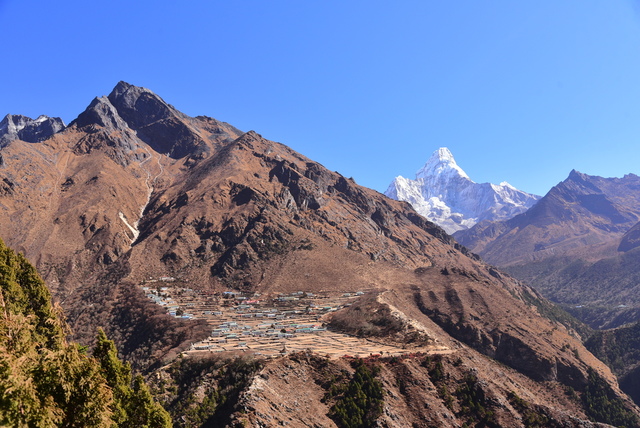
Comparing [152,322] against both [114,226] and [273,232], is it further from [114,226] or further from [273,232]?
[114,226]

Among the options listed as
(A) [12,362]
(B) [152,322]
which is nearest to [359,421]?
(A) [12,362]

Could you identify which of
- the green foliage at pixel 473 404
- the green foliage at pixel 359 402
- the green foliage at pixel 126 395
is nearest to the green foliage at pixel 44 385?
the green foliage at pixel 126 395

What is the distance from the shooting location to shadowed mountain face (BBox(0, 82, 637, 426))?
320 feet

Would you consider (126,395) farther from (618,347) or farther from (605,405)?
(618,347)

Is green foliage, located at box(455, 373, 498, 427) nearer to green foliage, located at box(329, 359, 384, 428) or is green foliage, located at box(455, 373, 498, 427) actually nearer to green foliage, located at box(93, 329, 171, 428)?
green foliage, located at box(329, 359, 384, 428)

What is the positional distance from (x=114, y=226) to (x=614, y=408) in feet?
550

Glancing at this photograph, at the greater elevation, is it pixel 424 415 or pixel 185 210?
pixel 185 210

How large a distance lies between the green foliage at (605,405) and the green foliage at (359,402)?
60.2 metres

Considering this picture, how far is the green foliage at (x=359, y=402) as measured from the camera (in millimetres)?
53688

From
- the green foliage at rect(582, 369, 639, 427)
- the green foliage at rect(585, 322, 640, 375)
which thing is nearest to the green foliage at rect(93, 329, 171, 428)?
the green foliage at rect(582, 369, 639, 427)

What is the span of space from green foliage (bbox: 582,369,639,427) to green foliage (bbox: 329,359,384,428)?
6020cm

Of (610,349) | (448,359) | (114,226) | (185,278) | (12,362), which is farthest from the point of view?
(114,226)

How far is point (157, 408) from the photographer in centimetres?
2348

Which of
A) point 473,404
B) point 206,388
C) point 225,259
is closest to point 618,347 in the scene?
point 473,404
